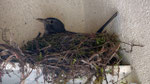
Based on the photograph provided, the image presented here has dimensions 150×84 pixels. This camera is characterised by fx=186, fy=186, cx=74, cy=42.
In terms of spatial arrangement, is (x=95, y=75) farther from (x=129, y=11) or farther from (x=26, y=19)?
(x=26, y=19)

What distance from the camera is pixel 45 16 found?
1887mm

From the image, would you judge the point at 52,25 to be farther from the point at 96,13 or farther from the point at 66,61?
the point at 66,61

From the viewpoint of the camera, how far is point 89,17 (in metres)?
1.91

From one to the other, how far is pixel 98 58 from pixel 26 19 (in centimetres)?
94

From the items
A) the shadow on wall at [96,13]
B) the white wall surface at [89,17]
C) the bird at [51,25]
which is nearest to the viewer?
the white wall surface at [89,17]

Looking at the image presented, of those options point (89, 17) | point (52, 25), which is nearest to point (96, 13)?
point (89, 17)

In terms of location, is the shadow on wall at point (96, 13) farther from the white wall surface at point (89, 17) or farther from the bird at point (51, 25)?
the bird at point (51, 25)

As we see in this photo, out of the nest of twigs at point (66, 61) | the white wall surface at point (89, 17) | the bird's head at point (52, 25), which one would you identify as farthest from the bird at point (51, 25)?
the nest of twigs at point (66, 61)

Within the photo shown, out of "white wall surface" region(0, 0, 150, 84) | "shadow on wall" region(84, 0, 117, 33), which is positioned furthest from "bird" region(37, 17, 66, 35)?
"shadow on wall" region(84, 0, 117, 33)

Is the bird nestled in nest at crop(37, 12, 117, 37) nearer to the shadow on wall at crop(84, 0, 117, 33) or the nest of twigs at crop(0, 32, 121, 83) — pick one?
the shadow on wall at crop(84, 0, 117, 33)

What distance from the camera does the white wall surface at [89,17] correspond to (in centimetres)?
113

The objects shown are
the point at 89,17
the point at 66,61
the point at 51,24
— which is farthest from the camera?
the point at 89,17

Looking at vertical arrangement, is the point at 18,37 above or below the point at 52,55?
above

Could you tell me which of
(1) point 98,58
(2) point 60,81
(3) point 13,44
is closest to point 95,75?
(1) point 98,58
